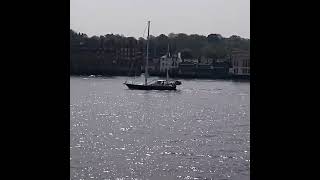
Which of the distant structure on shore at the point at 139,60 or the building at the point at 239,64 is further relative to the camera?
the distant structure on shore at the point at 139,60

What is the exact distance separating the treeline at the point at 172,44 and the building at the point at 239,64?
2714 mm

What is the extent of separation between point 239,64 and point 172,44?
22.6m

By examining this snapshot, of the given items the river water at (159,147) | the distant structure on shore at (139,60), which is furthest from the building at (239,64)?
the river water at (159,147)

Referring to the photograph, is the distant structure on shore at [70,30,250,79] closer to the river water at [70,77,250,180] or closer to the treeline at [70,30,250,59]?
the treeline at [70,30,250,59]

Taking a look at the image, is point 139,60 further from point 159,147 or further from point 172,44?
point 159,147

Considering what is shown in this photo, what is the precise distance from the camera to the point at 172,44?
128000 mm

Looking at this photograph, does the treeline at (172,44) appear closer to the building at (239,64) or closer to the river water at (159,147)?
the building at (239,64)

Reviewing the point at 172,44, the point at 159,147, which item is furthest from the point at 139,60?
the point at 159,147

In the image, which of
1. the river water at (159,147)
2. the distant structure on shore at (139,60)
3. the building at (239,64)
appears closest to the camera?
the river water at (159,147)

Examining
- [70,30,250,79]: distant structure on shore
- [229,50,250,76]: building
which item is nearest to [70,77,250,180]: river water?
[229,50,250,76]: building

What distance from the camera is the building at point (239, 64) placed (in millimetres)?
108900
